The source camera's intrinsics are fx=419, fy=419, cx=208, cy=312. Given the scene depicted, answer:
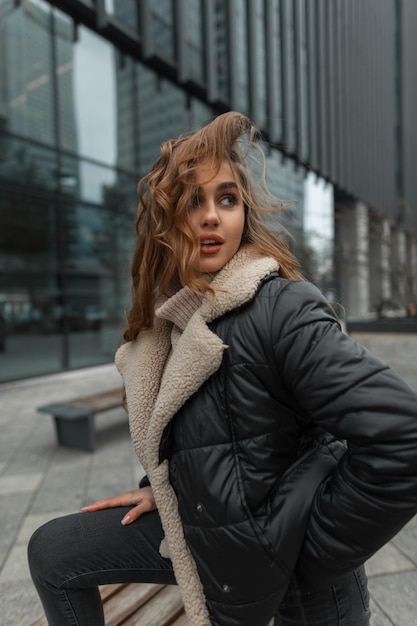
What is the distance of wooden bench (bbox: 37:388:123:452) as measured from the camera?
440 centimetres

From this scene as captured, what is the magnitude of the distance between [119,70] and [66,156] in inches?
113

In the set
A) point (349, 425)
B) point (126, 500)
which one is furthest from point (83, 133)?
point (349, 425)

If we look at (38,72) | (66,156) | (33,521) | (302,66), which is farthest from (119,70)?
(33,521)

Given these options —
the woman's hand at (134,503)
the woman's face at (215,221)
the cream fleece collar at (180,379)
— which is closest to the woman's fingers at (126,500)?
the woman's hand at (134,503)

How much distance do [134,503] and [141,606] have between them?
64 centimetres

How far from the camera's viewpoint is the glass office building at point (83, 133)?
8.55m

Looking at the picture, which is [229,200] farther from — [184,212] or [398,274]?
[398,274]

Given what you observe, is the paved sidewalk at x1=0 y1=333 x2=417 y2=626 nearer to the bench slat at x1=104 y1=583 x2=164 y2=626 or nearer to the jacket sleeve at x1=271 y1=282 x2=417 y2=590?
the bench slat at x1=104 y1=583 x2=164 y2=626

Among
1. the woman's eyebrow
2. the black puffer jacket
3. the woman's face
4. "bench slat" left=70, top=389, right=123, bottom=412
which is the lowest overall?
"bench slat" left=70, top=389, right=123, bottom=412

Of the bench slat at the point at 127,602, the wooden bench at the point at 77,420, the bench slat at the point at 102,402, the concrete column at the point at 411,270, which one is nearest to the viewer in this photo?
the bench slat at the point at 127,602

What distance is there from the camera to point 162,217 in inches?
50.9

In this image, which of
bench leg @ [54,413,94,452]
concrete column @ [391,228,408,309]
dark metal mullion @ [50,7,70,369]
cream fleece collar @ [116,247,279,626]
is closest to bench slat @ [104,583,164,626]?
cream fleece collar @ [116,247,279,626]

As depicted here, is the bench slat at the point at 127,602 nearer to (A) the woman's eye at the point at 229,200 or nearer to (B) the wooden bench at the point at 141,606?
(B) the wooden bench at the point at 141,606

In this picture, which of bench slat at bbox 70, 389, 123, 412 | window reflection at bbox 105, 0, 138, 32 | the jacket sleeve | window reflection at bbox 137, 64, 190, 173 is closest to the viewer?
the jacket sleeve
